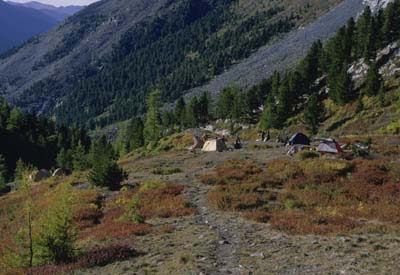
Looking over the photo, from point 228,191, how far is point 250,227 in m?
7.61

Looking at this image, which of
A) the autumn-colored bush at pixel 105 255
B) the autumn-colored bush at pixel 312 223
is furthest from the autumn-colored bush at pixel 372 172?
the autumn-colored bush at pixel 105 255

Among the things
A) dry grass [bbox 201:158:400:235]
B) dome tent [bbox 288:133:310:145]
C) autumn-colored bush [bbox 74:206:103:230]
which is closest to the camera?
dry grass [bbox 201:158:400:235]

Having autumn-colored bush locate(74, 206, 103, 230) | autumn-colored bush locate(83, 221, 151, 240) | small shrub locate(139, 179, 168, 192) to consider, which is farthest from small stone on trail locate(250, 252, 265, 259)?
small shrub locate(139, 179, 168, 192)

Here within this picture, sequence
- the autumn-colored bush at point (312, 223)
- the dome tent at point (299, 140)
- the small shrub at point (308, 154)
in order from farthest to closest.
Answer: the dome tent at point (299, 140) → the small shrub at point (308, 154) → the autumn-colored bush at point (312, 223)

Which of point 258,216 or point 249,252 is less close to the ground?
point 258,216

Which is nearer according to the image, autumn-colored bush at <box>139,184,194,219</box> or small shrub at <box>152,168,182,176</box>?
autumn-colored bush at <box>139,184,194,219</box>

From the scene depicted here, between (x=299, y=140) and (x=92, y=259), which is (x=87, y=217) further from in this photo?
(x=299, y=140)

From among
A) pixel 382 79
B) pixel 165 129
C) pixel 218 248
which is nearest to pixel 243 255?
pixel 218 248

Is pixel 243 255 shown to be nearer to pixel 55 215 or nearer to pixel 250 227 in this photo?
pixel 250 227

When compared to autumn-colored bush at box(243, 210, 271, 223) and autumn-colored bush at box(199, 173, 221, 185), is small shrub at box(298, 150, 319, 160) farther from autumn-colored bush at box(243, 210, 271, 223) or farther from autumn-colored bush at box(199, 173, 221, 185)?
autumn-colored bush at box(243, 210, 271, 223)

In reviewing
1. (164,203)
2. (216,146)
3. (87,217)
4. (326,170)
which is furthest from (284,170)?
(216,146)

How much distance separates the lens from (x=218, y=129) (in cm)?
10588

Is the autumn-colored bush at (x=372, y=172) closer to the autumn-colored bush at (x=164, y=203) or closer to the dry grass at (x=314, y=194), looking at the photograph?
the dry grass at (x=314, y=194)

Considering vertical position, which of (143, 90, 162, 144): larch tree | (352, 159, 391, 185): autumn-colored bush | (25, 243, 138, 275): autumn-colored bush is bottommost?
(25, 243, 138, 275): autumn-colored bush
